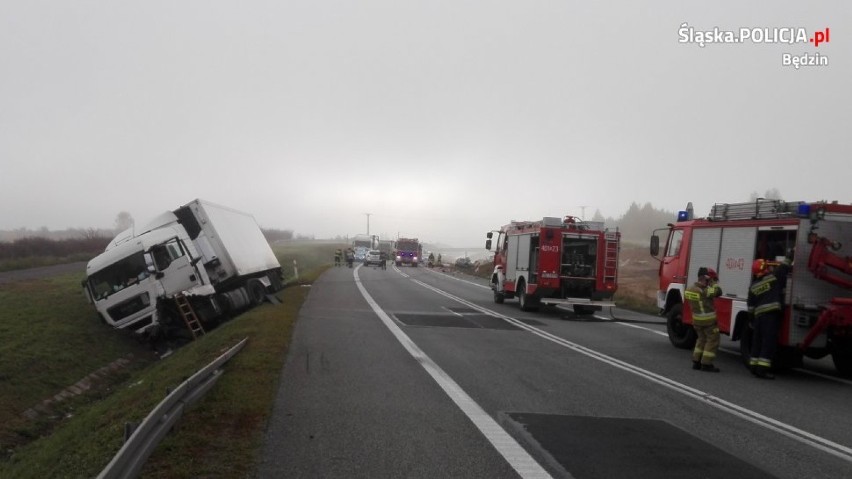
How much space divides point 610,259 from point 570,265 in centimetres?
116

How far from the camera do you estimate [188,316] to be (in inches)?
676

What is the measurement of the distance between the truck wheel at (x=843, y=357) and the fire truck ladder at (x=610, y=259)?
29.1 ft

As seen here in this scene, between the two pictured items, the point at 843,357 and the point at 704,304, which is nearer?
the point at 843,357

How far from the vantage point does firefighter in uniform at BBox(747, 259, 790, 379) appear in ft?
31.1

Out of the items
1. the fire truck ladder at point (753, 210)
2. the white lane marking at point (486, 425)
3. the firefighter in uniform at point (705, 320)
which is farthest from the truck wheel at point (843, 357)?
the white lane marking at point (486, 425)

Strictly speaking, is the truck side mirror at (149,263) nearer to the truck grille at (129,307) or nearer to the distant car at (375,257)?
the truck grille at (129,307)

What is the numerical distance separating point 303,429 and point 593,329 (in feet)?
36.3

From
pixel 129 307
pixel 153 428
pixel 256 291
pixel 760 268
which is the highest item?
pixel 760 268

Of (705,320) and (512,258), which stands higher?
(512,258)

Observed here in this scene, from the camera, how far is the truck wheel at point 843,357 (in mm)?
9578

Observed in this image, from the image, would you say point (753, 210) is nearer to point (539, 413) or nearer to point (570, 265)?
point (539, 413)

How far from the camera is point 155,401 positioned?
7852mm

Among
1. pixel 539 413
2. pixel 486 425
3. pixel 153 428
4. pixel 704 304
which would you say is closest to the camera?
pixel 153 428

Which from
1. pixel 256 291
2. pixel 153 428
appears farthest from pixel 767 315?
pixel 256 291
